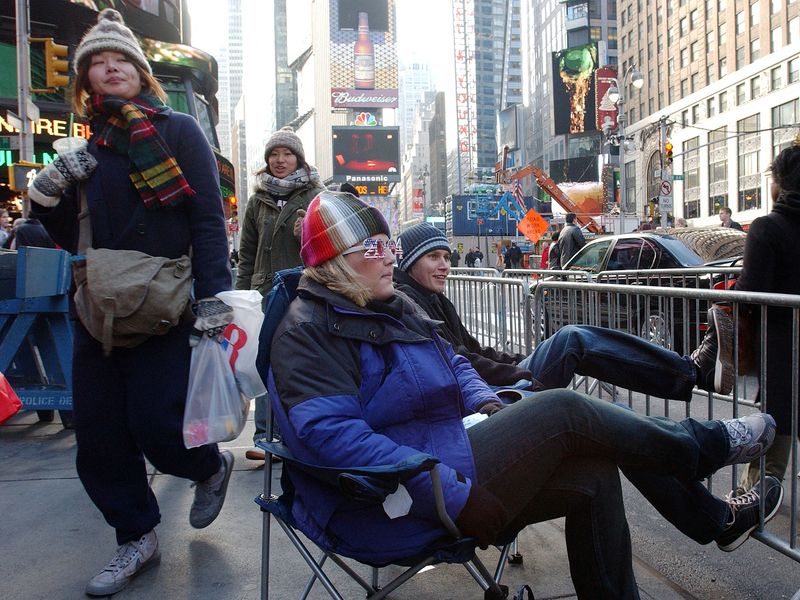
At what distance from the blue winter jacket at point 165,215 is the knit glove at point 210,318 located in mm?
77

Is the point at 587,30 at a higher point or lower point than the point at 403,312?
higher

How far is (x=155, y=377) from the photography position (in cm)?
299

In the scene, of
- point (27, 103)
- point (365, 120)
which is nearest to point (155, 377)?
point (27, 103)

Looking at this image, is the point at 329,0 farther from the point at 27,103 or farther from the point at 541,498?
the point at 541,498

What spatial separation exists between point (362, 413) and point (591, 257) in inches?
360

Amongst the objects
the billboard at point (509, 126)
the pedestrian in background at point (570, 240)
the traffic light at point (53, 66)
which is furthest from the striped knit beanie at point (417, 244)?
the billboard at point (509, 126)

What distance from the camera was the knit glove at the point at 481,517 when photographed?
6.87 ft

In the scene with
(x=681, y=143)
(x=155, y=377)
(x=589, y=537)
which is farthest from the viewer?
(x=681, y=143)

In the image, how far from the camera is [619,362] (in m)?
3.40

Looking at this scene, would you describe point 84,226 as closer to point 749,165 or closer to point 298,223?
point 298,223

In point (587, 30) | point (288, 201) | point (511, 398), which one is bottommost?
point (511, 398)

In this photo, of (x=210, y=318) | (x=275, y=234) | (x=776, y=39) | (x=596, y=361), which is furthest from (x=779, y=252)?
(x=776, y=39)

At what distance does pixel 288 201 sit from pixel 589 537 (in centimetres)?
330

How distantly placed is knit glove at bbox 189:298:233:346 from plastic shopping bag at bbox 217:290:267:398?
0.03 m
